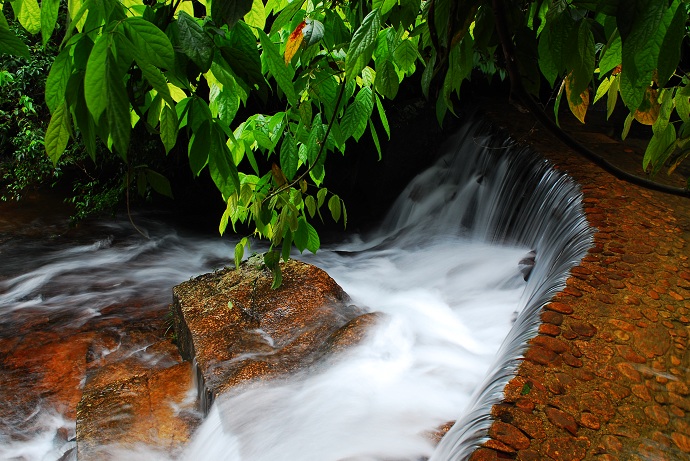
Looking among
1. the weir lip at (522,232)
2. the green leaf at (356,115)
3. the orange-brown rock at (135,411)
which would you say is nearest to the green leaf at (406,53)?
the green leaf at (356,115)

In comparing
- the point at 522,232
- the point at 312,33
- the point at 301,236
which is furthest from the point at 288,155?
the point at 522,232

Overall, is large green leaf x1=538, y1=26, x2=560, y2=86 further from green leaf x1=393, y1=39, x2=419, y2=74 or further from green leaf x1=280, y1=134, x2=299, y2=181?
green leaf x1=280, y1=134, x2=299, y2=181

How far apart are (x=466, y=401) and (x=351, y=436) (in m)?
0.80

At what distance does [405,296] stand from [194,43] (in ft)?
16.7

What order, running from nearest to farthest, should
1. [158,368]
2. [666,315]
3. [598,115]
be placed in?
[666,315], [158,368], [598,115]

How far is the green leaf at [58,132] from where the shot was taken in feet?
2.62

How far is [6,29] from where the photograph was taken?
2.62 feet

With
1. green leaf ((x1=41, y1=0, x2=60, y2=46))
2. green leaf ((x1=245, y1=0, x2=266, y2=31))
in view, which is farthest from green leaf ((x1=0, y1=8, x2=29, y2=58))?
green leaf ((x1=245, y1=0, x2=266, y2=31))

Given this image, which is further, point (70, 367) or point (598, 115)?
point (598, 115)

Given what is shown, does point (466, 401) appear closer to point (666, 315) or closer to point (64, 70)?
point (666, 315)

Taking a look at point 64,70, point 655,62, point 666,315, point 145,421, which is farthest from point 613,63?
point 145,421

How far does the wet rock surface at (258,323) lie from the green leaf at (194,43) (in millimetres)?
3026

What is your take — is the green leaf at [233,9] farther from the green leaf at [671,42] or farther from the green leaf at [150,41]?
the green leaf at [671,42]

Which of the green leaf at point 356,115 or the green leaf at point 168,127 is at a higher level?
the green leaf at point 356,115
